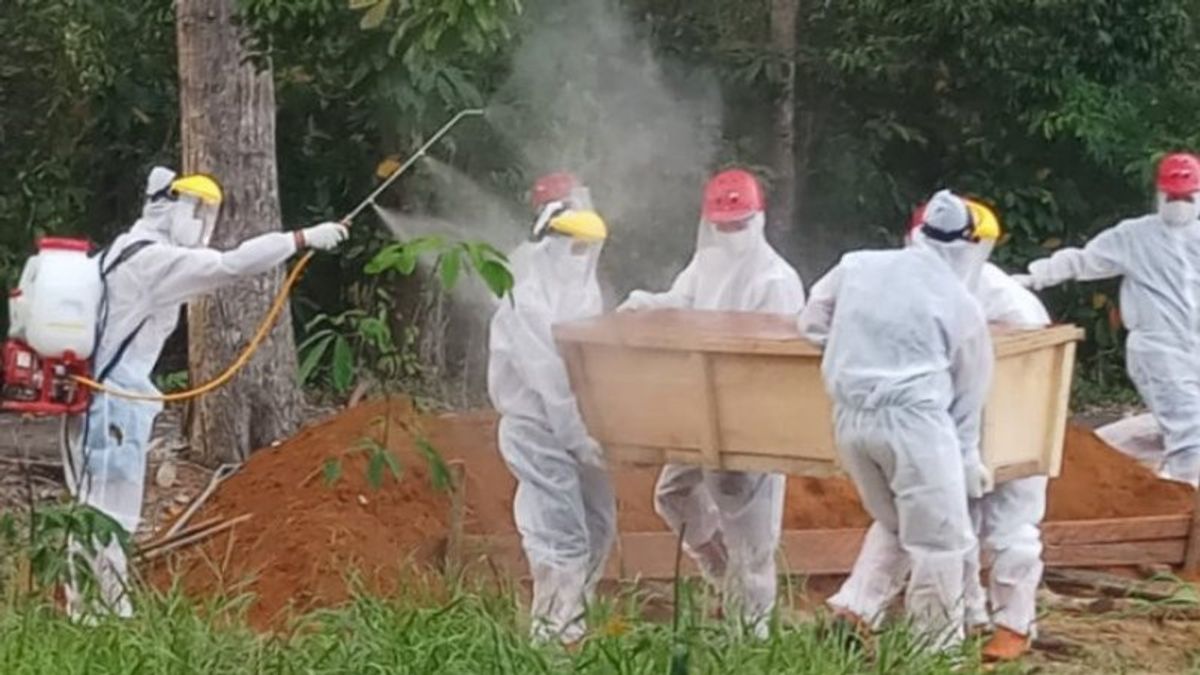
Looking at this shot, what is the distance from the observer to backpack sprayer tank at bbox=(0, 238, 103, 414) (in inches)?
318

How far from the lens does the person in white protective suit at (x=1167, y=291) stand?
36.4ft

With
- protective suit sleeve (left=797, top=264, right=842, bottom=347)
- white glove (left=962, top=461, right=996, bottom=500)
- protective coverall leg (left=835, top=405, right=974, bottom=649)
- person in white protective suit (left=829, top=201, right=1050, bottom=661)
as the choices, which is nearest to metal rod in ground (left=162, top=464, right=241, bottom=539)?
person in white protective suit (left=829, top=201, right=1050, bottom=661)

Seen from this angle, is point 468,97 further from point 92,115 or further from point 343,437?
point 92,115

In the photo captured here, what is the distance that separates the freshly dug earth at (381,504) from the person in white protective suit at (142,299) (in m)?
0.45

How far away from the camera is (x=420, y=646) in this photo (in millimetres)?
5906

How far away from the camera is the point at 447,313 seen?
48.4 ft

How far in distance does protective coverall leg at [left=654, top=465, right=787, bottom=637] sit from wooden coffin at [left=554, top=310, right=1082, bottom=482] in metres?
0.37

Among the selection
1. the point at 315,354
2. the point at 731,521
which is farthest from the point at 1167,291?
the point at 315,354

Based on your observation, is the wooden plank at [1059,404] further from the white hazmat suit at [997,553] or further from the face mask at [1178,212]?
the face mask at [1178,212]

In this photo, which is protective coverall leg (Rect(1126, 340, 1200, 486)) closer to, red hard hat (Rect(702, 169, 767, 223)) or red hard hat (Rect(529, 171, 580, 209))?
red hard hat (Rect(702, 169, 767, 223))

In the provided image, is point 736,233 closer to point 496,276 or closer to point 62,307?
point 496,276

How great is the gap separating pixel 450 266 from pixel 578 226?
82.5 inches

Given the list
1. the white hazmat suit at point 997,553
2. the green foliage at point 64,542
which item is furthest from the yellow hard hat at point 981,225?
the green foliage at point 64,542

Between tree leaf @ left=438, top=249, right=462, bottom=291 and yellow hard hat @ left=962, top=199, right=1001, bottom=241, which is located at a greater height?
yellow hard hat @ left=962, top=199, right=1001, bottom=241
